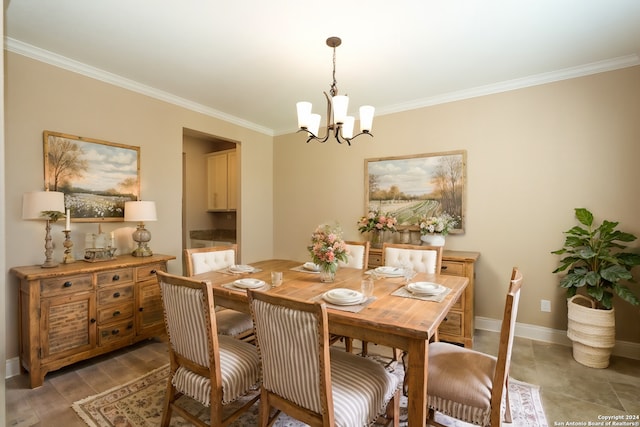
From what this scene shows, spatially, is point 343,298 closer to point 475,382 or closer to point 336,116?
point 475,382

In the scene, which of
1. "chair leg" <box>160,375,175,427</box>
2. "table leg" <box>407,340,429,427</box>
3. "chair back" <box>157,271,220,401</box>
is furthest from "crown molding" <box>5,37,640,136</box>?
"table leg" <box>407,340,429,427</box>

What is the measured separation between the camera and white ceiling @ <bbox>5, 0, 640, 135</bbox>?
2.09 meters

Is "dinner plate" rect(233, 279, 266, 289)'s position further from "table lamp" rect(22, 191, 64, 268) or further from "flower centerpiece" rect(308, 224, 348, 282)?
"table lamp" rect(22, 191, 64, 268)

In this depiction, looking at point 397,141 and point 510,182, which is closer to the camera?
point 510,182

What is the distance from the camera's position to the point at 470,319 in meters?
3.00

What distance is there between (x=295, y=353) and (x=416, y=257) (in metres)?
1.75

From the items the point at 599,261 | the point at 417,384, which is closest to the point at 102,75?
the point at 417,384

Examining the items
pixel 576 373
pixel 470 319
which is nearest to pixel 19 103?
pixel 470 319

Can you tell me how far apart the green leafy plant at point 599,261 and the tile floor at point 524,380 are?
1.90ft

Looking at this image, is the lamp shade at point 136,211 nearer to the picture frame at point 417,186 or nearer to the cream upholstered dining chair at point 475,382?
the picture frame at point 417,186

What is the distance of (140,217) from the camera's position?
3018mm

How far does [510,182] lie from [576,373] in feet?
5.91

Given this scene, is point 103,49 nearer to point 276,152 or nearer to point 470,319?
point 276,152

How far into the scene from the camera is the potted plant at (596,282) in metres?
2.55
